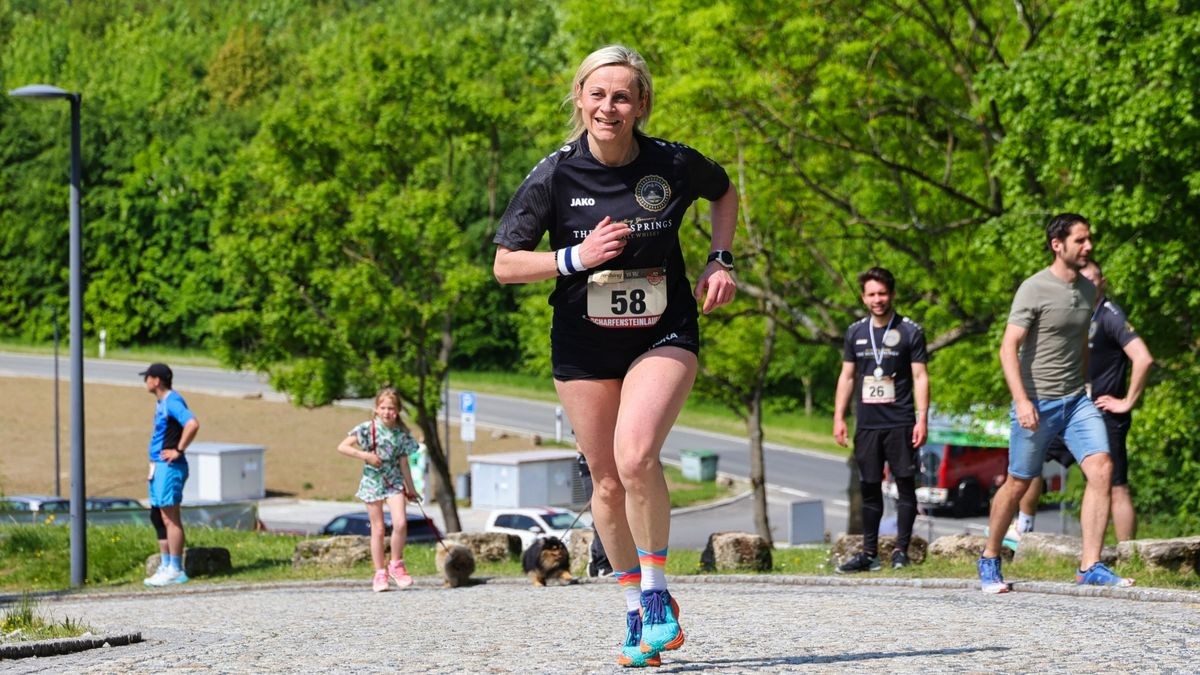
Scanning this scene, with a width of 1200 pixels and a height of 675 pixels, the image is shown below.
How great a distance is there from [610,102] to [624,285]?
642 millimetres

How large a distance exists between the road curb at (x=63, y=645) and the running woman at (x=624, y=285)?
2.94 m

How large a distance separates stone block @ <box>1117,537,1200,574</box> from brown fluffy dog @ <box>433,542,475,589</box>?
4783 mm

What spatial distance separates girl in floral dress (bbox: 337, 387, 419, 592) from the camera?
12.5 meters

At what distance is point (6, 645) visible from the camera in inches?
291

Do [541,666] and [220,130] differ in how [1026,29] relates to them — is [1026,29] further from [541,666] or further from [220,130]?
[220,130]

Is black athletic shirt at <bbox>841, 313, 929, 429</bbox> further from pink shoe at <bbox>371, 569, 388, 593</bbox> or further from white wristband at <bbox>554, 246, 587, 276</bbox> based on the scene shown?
white wristband at <bbox>554, 246, 587, 276</bbox>

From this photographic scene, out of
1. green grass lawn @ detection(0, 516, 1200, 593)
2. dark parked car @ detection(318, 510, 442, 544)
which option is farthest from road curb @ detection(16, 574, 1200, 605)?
dark parked car @ detection(318, 510, 442, 544)

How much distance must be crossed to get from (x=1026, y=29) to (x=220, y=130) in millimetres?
70014

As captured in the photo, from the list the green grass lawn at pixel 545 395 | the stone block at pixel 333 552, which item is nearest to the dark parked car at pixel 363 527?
the stone block at pixel 333 552

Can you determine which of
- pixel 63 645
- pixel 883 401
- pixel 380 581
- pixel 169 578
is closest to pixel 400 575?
pixel 380 581

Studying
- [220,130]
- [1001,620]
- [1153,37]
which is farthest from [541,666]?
[220,130]

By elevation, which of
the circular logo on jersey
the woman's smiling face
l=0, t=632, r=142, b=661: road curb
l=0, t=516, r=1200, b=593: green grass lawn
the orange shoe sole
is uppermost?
the woman's smiling face

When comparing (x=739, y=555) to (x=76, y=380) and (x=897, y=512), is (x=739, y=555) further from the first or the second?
(x=76, y=380)

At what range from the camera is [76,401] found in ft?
55.3
